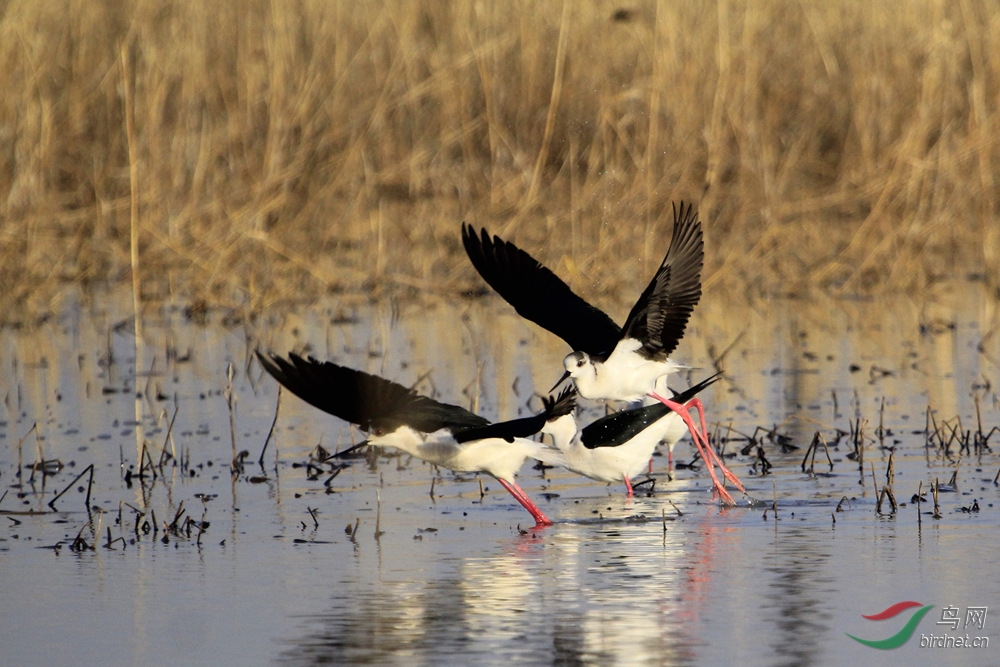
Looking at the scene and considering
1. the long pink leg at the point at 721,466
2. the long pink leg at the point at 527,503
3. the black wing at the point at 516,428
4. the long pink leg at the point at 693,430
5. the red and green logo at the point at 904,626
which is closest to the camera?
the red and green logo at the point at 904,626

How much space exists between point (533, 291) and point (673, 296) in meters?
0.72

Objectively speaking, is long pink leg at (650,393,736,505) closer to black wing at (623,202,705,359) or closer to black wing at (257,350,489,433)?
black wing at (623,202,705,359)

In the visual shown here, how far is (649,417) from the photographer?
23.1ft

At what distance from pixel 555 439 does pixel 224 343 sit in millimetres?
4232

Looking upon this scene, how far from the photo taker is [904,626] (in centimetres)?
454

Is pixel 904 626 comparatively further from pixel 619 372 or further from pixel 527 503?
pixel 619 372

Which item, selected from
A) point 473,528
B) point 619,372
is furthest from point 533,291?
point 473,528

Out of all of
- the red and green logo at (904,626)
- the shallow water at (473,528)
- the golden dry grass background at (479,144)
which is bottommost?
the red and green logo at (904,626)

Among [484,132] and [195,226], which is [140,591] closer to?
[195,226]

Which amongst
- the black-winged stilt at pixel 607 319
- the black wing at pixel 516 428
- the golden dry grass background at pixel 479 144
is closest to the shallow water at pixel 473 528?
the black wing at pixel 516 428

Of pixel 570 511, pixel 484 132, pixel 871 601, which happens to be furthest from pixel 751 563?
pixel 484 132

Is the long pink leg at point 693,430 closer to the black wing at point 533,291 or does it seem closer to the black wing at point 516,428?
the black wing at point 533,291

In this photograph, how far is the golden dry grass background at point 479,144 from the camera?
11.6 m

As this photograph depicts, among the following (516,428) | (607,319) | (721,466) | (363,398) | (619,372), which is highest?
(607,319)
